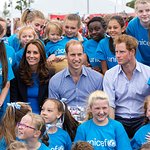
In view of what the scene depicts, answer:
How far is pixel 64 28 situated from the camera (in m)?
6.80

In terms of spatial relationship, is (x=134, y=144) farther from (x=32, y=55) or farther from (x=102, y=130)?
(x=32, y=55)

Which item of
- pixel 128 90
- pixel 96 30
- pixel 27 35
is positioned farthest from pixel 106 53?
pixel 27 35

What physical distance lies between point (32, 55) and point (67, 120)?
1074 mm

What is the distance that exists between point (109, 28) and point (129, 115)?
1.50m

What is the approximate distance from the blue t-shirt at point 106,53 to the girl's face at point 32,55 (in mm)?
955

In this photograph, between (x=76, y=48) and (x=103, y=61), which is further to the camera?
(x=103, y=61)

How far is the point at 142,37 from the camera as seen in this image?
6.37 meters

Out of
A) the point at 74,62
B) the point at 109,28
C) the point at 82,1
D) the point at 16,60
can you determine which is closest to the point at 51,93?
the point at 74,62

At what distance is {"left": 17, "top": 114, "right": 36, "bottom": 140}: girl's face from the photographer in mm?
4449

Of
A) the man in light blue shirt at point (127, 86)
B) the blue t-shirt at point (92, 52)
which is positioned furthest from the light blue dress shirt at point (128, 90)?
the blue t-shirt at point (92, 52)

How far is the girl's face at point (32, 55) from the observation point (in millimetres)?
5859

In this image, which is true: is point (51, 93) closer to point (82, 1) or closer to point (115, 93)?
point (115, 93)

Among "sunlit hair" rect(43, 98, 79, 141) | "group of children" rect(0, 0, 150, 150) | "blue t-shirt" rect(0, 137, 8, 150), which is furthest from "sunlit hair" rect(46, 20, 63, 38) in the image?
"blue t-shirt" rect(0, 137, 8, 150)

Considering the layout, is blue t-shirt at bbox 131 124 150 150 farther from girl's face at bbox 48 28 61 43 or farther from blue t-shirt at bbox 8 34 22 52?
blue t-shirt at bbox 8 34 22 52
